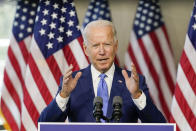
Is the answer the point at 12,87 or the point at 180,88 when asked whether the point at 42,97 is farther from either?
the point at 180,88

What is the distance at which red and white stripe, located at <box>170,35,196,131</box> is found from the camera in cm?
424

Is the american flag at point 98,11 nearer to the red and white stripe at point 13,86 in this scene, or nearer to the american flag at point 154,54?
the american flag at point 154,54

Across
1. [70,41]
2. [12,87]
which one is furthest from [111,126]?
[12,87]

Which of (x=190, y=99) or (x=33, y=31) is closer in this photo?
(x=190, y=99)

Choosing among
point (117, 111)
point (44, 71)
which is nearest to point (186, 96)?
point (44, 71)

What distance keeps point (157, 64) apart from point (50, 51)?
49.9 inches

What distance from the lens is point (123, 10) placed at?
5.21 m

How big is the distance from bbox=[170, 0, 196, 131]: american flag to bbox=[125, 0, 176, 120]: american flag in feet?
2.03

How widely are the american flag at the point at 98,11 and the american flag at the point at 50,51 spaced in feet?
0.95

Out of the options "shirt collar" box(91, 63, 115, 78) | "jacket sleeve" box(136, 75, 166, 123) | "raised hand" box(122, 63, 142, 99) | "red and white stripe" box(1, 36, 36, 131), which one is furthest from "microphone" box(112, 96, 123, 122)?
"red and white stripe" box(1, 36, 36, 131)

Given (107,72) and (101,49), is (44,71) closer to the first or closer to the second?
(107,72)

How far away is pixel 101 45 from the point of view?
2.36 m

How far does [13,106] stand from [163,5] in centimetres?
219

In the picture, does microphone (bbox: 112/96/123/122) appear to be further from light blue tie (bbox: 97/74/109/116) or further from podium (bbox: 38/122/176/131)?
light blue tie (bbox: 97/74/109/116)
